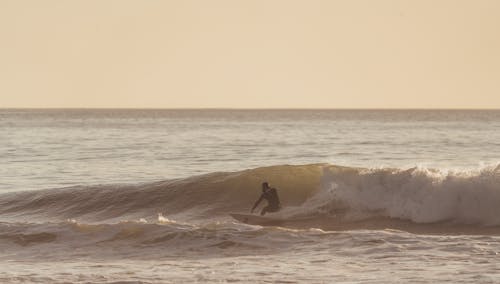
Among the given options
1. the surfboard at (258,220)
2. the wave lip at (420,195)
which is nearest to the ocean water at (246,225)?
the wave lip at (420,195)

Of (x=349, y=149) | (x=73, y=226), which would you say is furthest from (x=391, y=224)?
(x=349, y=149)

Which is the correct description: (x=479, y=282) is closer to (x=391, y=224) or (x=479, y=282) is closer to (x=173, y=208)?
(x=391, y=224)

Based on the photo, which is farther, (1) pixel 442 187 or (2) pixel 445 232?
(1) pixel 442 187

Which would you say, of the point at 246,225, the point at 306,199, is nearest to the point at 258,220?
the point at 246,225

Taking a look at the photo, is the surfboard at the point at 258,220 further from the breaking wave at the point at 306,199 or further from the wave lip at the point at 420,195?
the wave lip at the point at 420,195

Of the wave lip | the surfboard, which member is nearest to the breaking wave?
the wave lip

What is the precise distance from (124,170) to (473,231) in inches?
829

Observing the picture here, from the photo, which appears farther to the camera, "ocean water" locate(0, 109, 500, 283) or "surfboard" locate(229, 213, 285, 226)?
"surfboard" locate(229, 213, 285, 226)

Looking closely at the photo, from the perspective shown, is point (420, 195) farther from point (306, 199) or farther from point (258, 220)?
point (258, 220)

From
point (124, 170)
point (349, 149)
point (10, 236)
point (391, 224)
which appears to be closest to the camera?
point (10, 236)

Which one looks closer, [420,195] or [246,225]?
[246,225]

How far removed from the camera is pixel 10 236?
2420 centimetres

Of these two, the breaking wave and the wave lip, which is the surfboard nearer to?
the breaking wave

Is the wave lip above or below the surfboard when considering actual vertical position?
above
